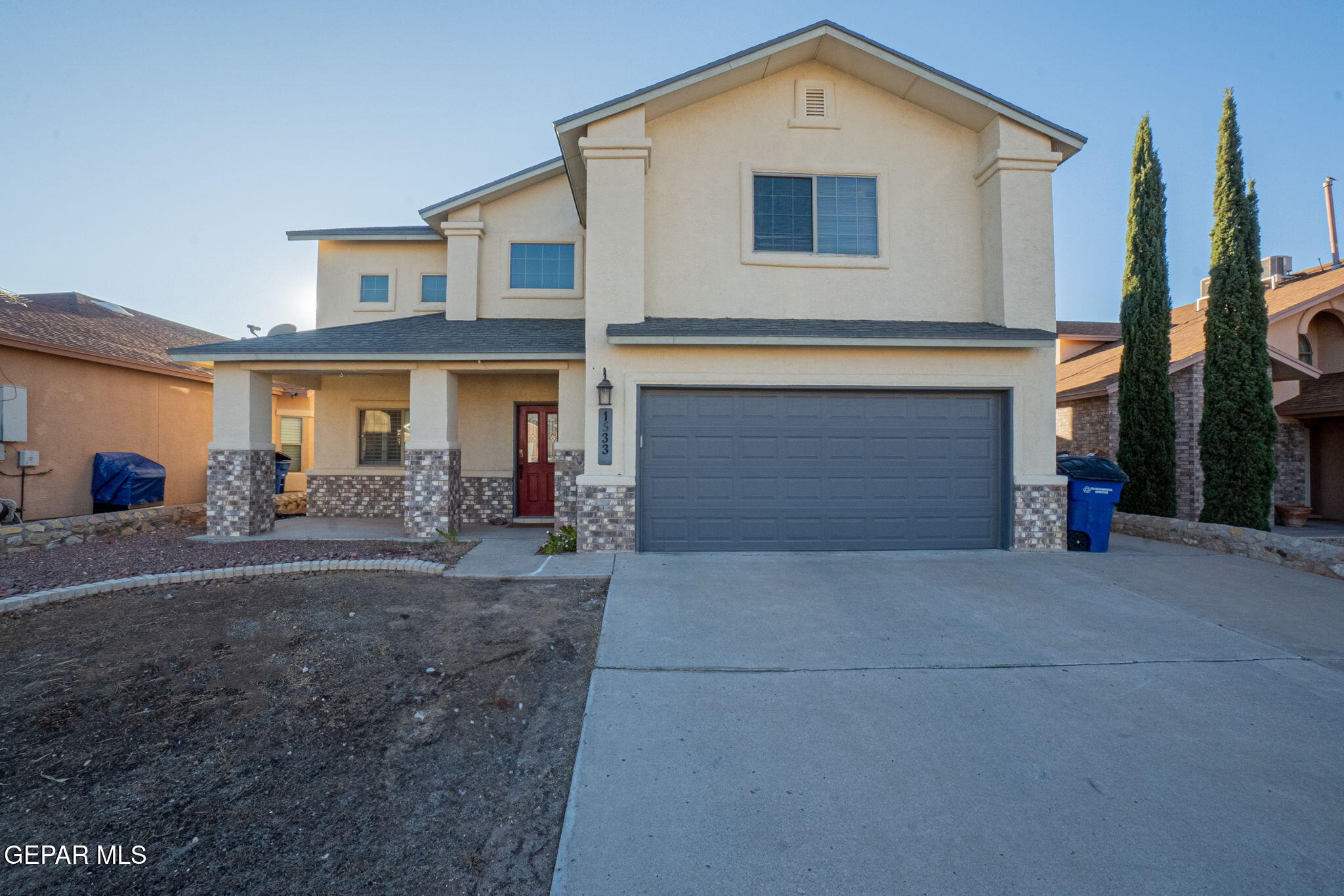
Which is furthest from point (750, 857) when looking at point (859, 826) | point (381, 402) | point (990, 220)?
point (381, 402)

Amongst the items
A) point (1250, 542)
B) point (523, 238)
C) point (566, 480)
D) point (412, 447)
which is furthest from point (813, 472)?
point (523, 238)

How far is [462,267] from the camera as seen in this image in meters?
11.4

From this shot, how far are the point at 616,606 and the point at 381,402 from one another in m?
8.87

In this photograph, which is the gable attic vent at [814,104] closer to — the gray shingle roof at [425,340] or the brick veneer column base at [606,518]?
the gray shingle roof at [425,340]

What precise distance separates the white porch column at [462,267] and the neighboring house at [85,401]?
11.9ft

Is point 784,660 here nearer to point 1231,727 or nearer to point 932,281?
point 1231,727

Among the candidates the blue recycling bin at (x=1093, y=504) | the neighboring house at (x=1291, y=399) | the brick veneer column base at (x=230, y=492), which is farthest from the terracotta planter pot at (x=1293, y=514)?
the brick veneer column base at (x=230, y=492)

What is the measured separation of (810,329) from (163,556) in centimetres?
908

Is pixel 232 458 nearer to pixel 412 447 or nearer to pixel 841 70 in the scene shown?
pixel 412 447

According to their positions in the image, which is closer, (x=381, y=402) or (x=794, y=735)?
(x=794, y=735)

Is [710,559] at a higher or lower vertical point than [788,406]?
lower

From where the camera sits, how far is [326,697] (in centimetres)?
388

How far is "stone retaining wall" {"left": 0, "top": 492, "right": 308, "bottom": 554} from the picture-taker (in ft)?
28.6

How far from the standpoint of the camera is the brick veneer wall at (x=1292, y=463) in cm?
1362
